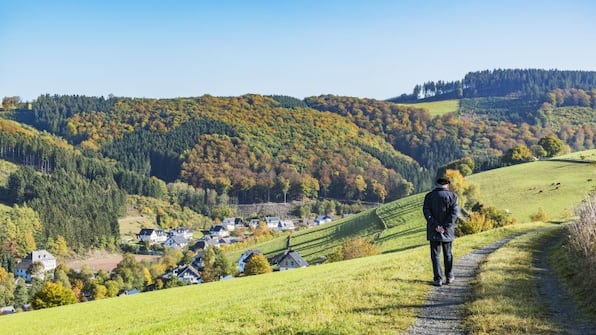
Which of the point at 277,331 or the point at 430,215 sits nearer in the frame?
the point at 277,331

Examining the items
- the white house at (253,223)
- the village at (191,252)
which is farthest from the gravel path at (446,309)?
the white house at (253,223)

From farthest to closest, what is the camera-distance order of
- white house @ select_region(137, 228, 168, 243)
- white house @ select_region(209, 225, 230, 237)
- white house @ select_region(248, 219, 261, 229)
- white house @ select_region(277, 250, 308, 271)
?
white house @ select_region(248, 219, 261, 229), white house @ select_region(209, 225, 230, 237), white house @ select_region(137, 228, 168, 243), white house @ select_region(277, 250, 308, 271)

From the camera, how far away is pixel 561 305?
41.3ft

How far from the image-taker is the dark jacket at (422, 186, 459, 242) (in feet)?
50.0

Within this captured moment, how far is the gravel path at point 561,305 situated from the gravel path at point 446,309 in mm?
2031

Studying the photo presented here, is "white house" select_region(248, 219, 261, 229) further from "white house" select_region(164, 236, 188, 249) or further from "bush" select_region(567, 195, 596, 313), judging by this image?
"bush" select_region(567, 195, 596, 313)

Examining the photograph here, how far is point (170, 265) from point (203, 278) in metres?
30.6

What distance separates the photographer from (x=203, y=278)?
8688 cm

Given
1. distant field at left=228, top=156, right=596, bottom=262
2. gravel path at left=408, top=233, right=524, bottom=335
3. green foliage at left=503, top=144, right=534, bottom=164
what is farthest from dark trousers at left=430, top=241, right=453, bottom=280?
green foliage at left=503, top=144, right=534, bottom=164

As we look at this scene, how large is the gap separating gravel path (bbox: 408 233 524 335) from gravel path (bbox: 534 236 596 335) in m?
2.03

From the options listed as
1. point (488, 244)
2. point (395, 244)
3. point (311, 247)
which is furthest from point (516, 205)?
point (488, 244)

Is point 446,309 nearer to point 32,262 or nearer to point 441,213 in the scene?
point 441,213

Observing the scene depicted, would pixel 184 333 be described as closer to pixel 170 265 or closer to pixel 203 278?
pixel 203 278

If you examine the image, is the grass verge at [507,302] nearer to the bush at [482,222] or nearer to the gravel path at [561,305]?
the gravel path at [561,305]
